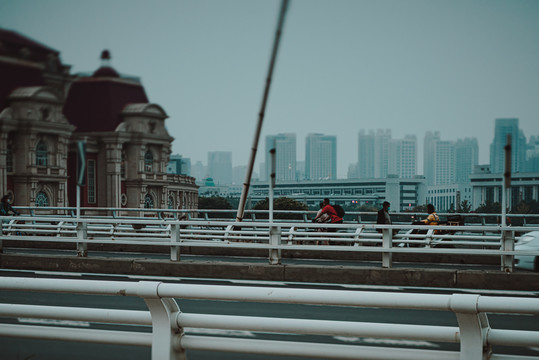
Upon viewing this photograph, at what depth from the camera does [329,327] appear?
4.58 meters

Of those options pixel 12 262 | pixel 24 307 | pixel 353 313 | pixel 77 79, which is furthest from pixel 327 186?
pixel 77 79

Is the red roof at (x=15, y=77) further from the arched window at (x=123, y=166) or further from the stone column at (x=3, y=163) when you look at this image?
the arched window at (x=123, y=166)

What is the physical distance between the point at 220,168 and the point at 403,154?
32.5m

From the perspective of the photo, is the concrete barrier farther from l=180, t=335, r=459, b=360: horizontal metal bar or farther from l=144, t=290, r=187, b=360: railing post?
l=144, t=290, r=187, b=360: railing post

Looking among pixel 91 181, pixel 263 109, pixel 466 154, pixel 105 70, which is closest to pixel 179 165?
pixel 105 70

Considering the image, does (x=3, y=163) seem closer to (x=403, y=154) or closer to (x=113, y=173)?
(x=113, y=173)

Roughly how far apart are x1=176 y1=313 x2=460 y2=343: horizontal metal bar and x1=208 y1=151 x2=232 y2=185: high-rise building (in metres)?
94.2

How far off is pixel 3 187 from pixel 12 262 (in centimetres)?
7882

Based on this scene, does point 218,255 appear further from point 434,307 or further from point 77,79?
point 77,79

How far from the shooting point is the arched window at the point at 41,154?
319ft

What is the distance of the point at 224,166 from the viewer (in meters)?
124

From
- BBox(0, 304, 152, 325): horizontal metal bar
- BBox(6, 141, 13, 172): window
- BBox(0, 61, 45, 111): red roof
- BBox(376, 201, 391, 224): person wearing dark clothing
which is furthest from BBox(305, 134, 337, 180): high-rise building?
BBox(0, 304, 152, 325): horizontal metal bar

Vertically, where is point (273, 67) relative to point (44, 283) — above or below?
above

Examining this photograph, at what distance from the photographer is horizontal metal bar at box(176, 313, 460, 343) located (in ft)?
14.6
